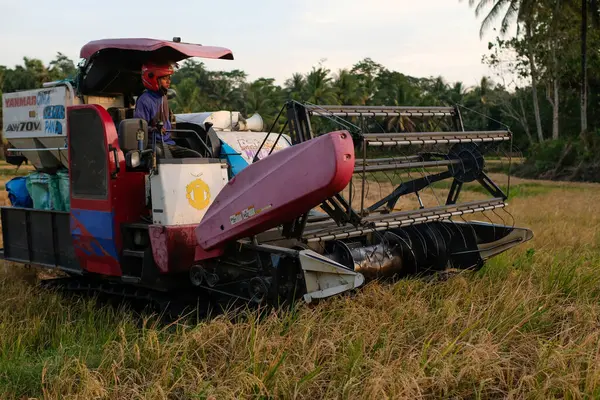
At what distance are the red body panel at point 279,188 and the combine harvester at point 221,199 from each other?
11 mm

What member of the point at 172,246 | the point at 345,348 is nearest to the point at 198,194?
the point at 172,246

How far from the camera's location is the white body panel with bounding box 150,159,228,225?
495cm

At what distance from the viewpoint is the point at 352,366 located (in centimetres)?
372

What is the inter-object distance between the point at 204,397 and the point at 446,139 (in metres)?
2.85

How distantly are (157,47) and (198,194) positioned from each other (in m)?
1.21

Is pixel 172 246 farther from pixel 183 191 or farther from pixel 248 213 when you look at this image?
pixel 248 213

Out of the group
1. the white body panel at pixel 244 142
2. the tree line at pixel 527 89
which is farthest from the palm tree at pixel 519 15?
the white body panel at pixel 244 142

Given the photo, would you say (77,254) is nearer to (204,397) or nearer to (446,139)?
(204,397)

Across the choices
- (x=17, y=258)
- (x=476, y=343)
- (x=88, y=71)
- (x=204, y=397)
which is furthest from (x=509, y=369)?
(x=17, y=258)

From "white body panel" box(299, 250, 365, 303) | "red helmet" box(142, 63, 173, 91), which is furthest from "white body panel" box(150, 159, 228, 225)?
"white body panel" box(299, 250, 365, 303)

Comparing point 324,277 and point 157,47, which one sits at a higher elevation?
point 157,47

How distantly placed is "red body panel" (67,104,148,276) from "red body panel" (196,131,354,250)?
88 centimetres

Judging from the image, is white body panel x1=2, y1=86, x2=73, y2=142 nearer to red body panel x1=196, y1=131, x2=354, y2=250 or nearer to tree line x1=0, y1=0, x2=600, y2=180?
red body panel x1=196, y1=131, x2=354, y2=250

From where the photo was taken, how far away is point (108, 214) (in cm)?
531
